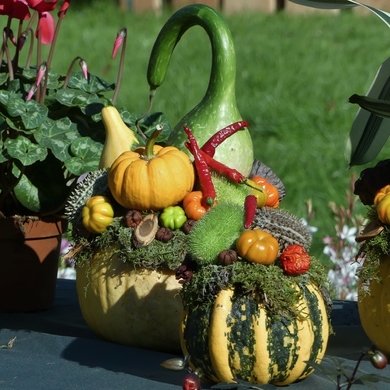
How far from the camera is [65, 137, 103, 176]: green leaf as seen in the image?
2.62 meters

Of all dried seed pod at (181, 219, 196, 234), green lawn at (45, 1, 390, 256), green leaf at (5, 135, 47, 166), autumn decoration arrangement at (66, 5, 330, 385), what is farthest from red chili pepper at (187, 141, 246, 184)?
green lawn at (45, 1, 390, 256)

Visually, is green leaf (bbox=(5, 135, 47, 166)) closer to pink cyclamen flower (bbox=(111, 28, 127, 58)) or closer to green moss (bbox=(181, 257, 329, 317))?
pink cyclamen flower (bbox=(111, 28, 127, 58))

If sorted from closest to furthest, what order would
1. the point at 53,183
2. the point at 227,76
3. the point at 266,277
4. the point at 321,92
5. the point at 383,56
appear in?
the point at 266,277
the point at 227,76
the point at 53,183
the point at 321,92
the point at 383,56

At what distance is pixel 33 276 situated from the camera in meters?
2.77

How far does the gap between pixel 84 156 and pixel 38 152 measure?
0.14 m

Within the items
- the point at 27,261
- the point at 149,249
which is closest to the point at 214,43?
the point at 149,249

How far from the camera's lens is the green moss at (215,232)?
2.05 metres

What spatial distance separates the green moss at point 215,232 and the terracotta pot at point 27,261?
0.78 metres

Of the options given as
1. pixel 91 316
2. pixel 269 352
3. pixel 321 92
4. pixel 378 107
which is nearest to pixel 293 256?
pixel 269 352

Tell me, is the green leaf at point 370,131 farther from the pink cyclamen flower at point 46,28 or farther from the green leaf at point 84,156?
the pink cyclamen flower at point 46,28

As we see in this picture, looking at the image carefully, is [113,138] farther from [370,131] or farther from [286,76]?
[286,76]

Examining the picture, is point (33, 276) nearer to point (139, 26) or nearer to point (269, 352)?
point (269, 352)

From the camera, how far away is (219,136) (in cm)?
240

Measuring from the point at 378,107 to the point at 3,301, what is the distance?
49.6 inches
